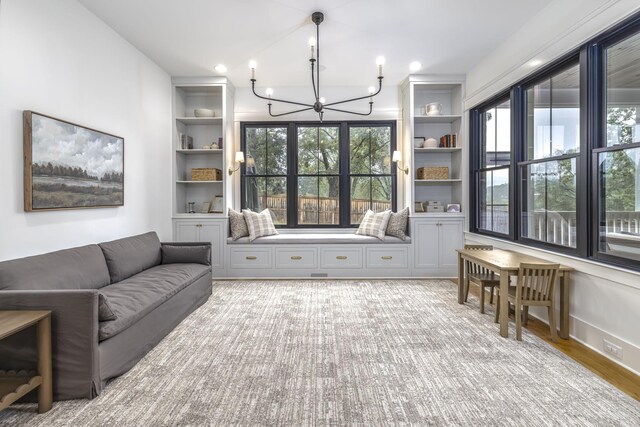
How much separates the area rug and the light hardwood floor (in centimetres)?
9

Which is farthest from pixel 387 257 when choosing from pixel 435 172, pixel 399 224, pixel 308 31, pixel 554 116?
pixel 308 31

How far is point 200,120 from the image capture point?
5160 millimetres

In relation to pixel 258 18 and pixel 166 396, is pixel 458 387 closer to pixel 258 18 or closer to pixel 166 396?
pixel 166 396

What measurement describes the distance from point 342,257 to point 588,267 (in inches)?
117

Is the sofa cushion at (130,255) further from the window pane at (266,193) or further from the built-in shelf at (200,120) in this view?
the built-in shelf at (200,120)

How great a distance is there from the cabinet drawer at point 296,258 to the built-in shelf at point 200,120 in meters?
2.26

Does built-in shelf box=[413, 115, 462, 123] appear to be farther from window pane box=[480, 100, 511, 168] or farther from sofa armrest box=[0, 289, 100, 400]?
sofa armrest box=[0, 289, 100, 400]

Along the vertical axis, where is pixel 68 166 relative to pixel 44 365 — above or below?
above

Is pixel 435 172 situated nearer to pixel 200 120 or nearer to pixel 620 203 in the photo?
pixel 620 203

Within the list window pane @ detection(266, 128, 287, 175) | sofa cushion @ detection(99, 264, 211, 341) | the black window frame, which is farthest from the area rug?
window pane @ detection(266, 128, 287, 175)

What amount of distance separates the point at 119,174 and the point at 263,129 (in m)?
2.53

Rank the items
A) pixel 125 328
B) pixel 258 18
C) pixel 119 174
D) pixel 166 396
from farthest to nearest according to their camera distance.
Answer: pixel 119 174, pixel 258 18, pixel 125 328, pixel 166 396

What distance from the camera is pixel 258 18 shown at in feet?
11.0

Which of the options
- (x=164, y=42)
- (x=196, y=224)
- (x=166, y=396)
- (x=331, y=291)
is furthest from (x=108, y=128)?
(x=331, y=291)
